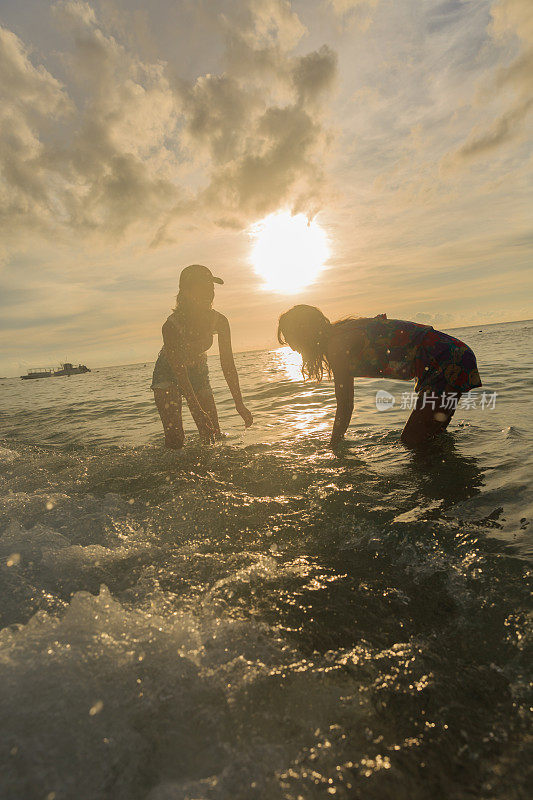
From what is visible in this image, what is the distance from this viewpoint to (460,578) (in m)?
2.10

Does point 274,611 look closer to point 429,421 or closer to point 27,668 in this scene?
point 27,668

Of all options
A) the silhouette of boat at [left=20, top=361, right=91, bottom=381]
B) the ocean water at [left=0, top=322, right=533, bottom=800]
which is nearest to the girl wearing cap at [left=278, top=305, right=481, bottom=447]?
the ocean water at [left=0, top=322, right=533, bottom=800]

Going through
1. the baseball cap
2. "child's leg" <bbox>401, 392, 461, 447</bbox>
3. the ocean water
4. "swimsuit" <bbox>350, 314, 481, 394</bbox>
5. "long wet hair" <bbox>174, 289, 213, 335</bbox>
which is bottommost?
the ocean water

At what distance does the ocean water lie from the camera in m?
1.23

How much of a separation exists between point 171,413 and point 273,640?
4473mm

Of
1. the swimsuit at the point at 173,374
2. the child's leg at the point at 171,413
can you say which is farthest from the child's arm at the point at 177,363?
the child's leg at the point at 171,413

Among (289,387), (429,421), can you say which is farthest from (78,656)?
(289,387)

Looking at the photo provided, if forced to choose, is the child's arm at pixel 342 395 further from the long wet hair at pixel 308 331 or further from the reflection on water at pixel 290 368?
the reflection on water at pixel 290 368

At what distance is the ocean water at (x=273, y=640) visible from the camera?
123 centimetres

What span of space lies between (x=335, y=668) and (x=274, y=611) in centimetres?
45

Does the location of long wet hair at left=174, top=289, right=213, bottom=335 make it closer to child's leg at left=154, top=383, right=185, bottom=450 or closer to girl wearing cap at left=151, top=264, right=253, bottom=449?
girl wearing cap at left=151, top=264, right=253, bottom=449

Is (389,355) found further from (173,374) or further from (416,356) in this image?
(173,374)

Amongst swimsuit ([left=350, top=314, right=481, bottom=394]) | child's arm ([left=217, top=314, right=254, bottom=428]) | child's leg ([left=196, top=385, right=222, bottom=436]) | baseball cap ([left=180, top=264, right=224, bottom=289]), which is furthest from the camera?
child's leg ([left=196, top=385, right=222, bottom=436])

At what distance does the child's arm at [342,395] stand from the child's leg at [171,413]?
8.65ft
